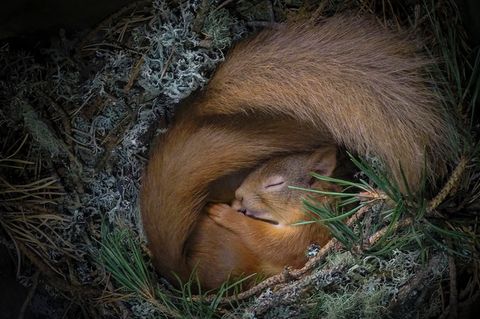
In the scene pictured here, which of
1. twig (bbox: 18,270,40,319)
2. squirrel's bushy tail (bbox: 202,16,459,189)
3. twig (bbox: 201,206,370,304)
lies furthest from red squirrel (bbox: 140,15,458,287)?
twig (bbox: 18,270,40,319)

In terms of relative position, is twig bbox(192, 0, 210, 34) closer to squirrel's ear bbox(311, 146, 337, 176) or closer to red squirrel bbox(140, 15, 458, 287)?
red squirrel bbox(140, 15, 458, 287)

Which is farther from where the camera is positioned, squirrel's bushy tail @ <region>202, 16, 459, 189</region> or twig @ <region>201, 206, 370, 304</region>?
twig @ <region>201, 206, 370, 304</region>

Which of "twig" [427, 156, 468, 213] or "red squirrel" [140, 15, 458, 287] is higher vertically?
"red squirrel" [140, 15, 458, 287]

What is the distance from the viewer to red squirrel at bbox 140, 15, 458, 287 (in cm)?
130

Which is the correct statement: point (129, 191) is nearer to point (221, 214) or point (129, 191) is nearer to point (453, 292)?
point (221, 214)

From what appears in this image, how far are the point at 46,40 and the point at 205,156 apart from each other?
49 cm

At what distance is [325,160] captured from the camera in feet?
5.21

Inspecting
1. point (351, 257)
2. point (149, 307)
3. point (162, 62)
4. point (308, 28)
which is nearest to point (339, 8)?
point (308, 28)

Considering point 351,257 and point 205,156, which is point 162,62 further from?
point 351,257

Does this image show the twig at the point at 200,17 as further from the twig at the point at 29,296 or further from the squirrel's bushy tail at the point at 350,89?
the twig at the point at 29,296

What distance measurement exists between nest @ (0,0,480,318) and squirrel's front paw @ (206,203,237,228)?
0.21 meters

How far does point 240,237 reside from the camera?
5.43ft

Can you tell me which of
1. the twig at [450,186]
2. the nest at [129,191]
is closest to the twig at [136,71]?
the nest at [129,191]

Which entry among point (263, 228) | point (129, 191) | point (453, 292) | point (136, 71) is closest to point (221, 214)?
point (263, 228)
